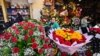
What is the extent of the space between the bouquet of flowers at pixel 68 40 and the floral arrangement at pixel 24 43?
0.08m

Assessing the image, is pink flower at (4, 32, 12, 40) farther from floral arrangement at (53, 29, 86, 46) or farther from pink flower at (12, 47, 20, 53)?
floral arrangement at (53, 29, 86, 46)

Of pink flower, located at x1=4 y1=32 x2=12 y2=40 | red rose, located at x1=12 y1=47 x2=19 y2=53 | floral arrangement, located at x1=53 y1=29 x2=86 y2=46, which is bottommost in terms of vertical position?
red rose, located at x1=12 y1=47 x2=19 y2=53

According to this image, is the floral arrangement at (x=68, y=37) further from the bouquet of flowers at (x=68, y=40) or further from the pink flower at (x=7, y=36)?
the pink flower at (x=7, y=36)

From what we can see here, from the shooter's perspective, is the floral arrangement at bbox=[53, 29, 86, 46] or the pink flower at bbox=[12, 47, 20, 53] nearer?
the pink flower at bbox=[12, 47, 20, 53]

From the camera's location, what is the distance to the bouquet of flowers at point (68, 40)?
1.36m

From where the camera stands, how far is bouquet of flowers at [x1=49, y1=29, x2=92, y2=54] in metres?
1.36

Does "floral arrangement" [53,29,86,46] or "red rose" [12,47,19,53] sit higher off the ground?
"floral arrangement" [53,29,86,46]

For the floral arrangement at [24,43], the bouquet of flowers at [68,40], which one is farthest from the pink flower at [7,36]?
the bouquet of flowers at [68,40]

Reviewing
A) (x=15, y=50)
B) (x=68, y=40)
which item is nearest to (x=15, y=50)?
(x=15, y=50)

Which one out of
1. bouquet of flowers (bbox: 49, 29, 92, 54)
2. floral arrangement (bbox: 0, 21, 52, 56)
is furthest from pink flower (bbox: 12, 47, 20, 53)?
bouquet of flowers (bbox: 49, 29, 92, 54)

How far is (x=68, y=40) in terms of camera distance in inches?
54.2

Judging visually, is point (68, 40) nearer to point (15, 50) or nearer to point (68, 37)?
point (68, 37)

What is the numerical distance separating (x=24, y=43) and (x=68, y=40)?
267 millimetres

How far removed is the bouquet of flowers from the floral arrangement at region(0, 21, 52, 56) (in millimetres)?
84
